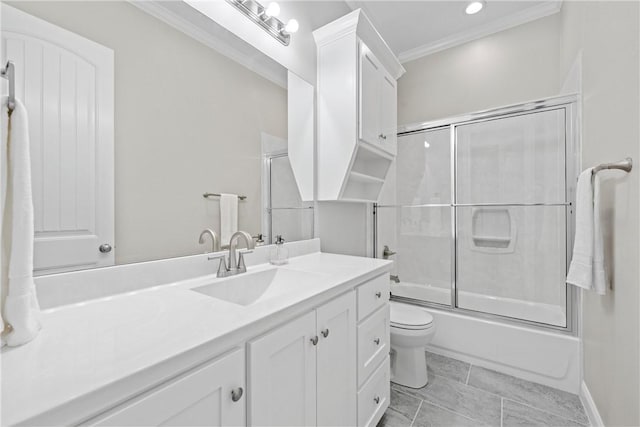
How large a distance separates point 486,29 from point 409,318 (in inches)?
101

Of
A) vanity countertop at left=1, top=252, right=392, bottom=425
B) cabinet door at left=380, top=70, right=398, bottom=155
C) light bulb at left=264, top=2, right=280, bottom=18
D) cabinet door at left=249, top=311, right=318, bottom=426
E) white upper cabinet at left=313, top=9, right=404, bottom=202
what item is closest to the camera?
vanity countertop at left=1, top=252, right=392, bottom=425

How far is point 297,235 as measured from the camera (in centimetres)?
174

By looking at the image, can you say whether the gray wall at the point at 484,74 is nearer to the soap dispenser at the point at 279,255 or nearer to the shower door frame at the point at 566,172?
the shower door frame at the point at 566,172

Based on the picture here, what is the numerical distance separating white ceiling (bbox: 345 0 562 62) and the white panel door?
204cm

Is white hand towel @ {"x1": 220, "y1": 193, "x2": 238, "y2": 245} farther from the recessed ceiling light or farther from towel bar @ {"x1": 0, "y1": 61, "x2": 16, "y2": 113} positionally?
the recessed ceiling light

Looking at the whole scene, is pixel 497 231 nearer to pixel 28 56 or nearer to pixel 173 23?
pixel 173 23

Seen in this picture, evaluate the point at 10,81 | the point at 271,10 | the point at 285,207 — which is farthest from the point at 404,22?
the point at 10,81

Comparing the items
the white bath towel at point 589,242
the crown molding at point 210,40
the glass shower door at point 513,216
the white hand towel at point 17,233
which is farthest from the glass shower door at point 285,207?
the glass shower door at point 513,216

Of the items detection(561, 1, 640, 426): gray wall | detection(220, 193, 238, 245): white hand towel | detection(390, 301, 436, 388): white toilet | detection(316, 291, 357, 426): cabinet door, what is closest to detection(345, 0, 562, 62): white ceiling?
detection(561, 1, 640, 426): gray wall

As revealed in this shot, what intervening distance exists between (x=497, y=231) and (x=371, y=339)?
72.5 inches

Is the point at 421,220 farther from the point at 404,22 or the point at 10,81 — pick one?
the point at 10,81

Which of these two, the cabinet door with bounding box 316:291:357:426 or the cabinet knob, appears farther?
the cabinet door with bounding box 316:291:357:426

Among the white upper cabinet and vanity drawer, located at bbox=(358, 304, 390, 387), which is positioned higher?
the white upper cabinet

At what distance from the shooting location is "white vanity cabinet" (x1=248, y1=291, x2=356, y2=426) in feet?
2.42
